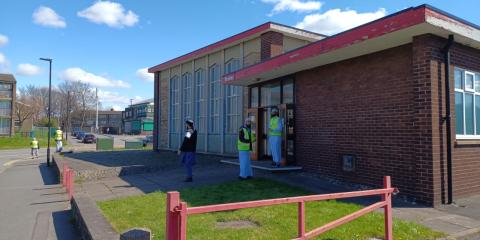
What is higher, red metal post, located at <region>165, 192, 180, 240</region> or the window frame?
the window frame

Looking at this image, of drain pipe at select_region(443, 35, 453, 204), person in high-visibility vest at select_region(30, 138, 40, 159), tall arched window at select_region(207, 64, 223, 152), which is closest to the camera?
drain pipe at select_region(443, 35, 453, 204)

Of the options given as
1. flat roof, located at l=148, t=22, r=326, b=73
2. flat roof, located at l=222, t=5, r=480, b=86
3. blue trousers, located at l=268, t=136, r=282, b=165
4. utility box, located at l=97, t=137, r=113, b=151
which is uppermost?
flat roof, located at l=148, t=22, r=326, b=73

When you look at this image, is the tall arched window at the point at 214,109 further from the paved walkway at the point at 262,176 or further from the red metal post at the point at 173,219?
the red metal post at the point at 173,219

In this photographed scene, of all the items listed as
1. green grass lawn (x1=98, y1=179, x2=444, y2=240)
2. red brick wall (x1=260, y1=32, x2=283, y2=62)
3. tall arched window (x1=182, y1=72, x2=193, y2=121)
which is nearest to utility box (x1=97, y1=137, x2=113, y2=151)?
tall arched window (x1=182, y1=72, x2=193, y2=121)

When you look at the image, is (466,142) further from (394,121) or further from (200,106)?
(200,106)

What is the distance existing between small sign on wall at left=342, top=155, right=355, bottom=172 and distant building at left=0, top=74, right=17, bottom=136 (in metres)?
68.1

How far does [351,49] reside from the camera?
923 cm

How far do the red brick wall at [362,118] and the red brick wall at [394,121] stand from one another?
0.8 inches

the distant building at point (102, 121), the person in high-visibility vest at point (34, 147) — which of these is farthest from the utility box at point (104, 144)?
the distant building at point (102, 121)

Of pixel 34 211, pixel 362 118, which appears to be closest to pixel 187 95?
pixel 34 211

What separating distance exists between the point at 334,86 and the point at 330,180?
98.9 inches

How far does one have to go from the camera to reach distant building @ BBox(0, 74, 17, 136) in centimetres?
6575

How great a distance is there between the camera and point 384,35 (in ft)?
26.2

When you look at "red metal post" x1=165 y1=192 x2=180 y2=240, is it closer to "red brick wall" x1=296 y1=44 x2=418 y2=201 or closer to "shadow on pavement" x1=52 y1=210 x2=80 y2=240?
"shadow on pavement" x1=52 y1=210 x2=80 y2=240
